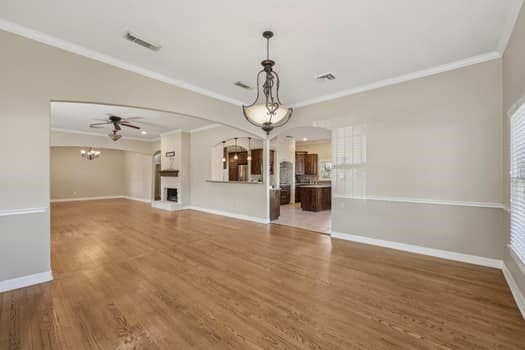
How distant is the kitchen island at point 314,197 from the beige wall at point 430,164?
3.39 m

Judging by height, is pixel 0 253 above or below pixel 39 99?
below

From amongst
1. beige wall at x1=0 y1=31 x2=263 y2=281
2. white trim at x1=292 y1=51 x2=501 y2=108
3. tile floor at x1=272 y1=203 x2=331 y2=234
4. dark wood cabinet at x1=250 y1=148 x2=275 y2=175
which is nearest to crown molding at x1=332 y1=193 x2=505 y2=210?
tile floor at x1=272 y1=203 x2=331 y2=234

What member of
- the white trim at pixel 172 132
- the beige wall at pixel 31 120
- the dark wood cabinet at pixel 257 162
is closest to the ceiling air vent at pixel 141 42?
the beige wall at pixel 31 120

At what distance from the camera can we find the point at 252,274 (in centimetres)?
315

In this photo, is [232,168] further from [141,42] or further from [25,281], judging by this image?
[25,281]

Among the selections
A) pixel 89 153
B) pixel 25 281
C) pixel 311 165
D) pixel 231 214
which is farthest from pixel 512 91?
pixel 89 153

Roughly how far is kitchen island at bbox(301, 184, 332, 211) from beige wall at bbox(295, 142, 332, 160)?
309 centimetres

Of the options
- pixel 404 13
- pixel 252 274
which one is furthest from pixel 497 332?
pixel 404 13

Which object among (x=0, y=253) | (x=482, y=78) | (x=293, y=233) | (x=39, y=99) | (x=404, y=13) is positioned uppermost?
(x=404, y=13)

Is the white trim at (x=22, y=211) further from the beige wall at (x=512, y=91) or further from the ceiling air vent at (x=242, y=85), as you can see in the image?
the beige wall at (x=512, y=91)

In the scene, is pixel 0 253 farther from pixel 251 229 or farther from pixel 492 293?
pixel 492 293

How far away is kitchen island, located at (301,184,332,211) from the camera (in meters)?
8.32

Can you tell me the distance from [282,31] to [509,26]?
8.65ft

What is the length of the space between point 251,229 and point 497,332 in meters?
4.38
